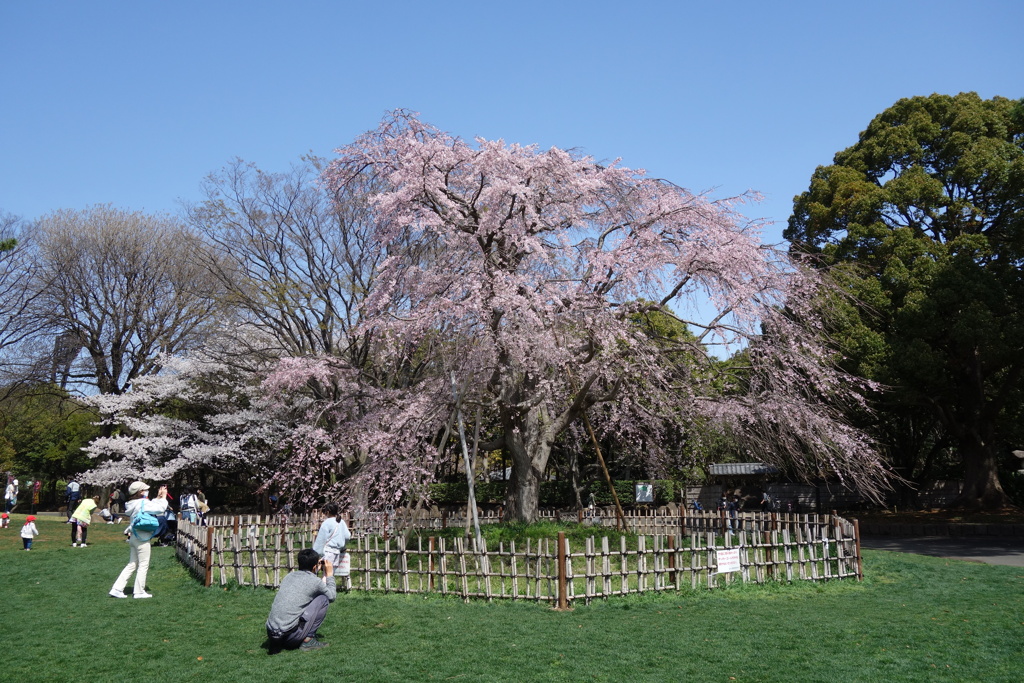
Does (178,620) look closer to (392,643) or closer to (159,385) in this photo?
(392,643)

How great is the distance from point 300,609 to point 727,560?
18.7ft

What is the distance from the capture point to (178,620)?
8.44 metres

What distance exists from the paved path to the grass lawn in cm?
451

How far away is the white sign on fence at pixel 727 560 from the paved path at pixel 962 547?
701cm

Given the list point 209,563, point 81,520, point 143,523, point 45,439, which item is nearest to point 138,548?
point 143,523

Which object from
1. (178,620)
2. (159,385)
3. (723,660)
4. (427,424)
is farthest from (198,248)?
(723,660)

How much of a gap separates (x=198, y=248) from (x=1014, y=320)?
77.5 ft

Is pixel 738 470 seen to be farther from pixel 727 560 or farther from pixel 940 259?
pixel 727 560

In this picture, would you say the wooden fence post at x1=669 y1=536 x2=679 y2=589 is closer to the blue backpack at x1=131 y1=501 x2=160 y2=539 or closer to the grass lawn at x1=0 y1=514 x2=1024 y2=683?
the grass lawn at x1=0 y1=514 x2=1024 y2=683

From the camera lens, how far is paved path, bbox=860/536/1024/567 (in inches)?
580

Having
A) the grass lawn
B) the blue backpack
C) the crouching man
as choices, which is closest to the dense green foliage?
the blue backpack

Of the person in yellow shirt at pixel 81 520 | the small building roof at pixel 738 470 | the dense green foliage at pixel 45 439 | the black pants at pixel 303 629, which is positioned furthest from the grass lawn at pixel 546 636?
the dense green foliage at pixel 45 439

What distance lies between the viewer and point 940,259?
68.0 feet

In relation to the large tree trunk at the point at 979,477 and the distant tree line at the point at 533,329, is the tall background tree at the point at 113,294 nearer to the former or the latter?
the distant tree line at the point at 533,329
